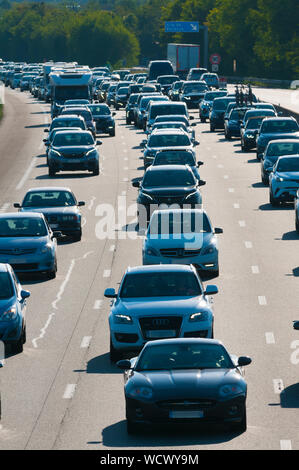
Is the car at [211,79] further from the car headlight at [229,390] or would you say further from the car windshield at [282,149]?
the car headlight at [229,390]

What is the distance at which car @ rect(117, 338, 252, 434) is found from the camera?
1472 centimetres

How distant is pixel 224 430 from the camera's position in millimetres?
15016

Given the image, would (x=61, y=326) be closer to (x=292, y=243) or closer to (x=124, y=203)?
(x=292, y=243)

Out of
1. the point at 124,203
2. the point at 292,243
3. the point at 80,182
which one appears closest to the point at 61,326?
the point at 292,243

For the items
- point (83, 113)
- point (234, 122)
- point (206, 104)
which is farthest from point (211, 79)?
point (83, 113)

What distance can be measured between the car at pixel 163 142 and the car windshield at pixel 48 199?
13524 mm

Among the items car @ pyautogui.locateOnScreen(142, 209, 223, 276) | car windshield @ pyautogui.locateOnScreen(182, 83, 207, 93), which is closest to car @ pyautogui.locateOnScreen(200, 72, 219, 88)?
car windshield @ pyautogui.locateOnScreen(182, 83, 207, 93)

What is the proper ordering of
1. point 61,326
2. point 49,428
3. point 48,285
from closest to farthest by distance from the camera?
point 49,428, point 61,326, point 48,285

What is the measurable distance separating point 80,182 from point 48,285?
20729mm

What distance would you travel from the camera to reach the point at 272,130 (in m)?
50.6

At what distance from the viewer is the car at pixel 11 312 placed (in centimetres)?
1984

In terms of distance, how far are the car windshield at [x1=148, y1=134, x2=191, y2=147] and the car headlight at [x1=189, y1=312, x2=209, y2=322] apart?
28.3 metres

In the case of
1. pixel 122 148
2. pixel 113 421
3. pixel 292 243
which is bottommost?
pixel 122 148

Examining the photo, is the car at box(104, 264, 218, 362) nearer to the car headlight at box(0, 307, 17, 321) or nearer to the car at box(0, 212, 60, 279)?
the car headlight at box(0, 307, 17, 321)
